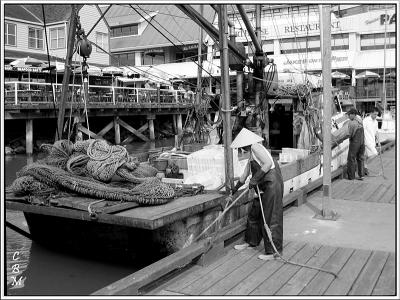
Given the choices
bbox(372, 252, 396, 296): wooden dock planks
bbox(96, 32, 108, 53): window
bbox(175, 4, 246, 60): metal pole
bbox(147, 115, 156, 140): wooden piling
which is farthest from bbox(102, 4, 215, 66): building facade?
bbox(372, 252, 396, 296): wooden dock planks

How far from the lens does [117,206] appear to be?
575 cm

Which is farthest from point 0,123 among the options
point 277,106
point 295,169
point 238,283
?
point 277,106

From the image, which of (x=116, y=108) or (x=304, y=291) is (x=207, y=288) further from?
(x=116, y=108)

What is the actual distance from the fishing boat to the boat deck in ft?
1.15

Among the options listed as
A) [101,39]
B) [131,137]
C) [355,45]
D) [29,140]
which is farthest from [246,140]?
[355,45]

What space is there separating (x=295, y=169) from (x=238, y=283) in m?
4.87

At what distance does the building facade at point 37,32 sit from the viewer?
31797 mm

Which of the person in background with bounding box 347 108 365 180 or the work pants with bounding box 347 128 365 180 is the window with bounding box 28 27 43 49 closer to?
the person in background with bounding box 347 108 365 180

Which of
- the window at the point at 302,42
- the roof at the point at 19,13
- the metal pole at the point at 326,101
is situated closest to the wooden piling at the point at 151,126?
the roof at the point at 19,13

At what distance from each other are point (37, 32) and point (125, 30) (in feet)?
52.3

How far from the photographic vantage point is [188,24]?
44281 mm

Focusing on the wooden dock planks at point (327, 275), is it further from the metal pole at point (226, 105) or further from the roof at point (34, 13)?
the roof at point (34, 13)

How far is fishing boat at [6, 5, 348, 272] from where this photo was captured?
18.8 ft

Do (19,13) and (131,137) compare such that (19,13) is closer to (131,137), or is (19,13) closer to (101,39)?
(101,39)
